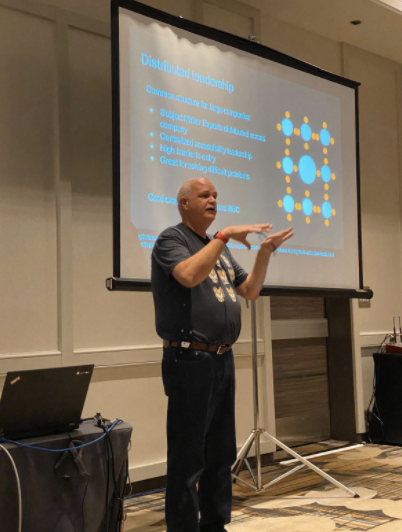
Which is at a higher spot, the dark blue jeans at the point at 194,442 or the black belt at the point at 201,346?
the black belt at the point at 201,346

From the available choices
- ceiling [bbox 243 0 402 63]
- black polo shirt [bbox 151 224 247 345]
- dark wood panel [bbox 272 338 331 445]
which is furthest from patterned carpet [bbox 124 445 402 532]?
ceiling [bbox 243 0 402 63]

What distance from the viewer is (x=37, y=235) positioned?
3.26 metres

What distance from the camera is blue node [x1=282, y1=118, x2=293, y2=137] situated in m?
3.79

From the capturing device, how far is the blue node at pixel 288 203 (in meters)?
3.72

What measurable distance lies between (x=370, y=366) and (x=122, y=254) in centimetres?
293

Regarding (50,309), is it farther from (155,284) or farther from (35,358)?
(155,284)

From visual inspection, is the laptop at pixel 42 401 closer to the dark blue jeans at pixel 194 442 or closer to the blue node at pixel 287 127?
the dark blue jeans at pixel 194 442

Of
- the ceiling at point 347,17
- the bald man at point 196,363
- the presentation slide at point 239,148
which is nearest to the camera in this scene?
the bald man at point 196,363

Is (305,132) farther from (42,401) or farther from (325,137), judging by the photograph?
(42,401)

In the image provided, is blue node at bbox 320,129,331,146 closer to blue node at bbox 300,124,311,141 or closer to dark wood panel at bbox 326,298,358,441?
blue node at bbox 300,124,311,141

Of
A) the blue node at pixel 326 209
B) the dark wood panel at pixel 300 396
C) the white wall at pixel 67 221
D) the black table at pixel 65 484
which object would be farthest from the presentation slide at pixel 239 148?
the dark wood panel at pixel 300 396

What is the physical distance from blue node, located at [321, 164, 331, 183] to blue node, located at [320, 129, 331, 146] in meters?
0.15

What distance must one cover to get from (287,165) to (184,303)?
175cm

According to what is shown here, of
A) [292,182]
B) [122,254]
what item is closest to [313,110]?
[292,182]
